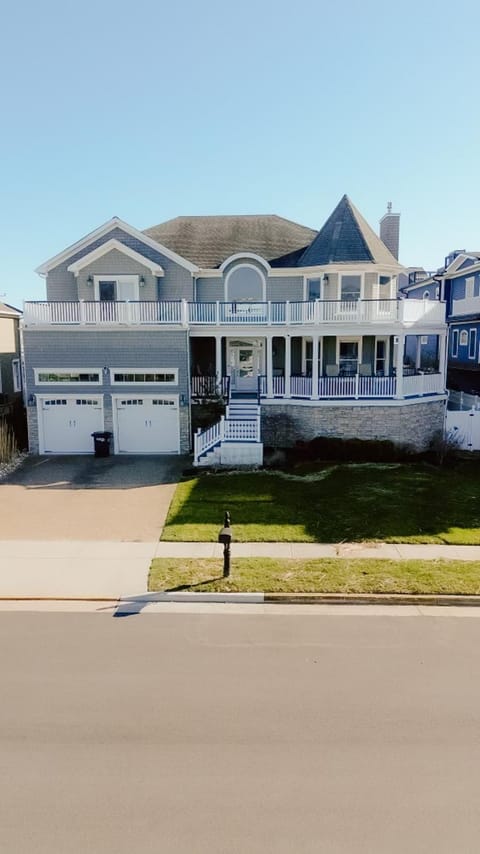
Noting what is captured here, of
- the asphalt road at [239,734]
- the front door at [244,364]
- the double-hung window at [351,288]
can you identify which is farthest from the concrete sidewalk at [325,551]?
the double-hung window at [351,288]

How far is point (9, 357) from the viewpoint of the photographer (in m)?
27.6

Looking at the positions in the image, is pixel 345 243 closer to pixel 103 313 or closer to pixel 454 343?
pixel 103 313

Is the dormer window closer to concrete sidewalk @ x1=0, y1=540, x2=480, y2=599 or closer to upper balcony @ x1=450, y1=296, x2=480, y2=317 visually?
concrete sidewalk @ x1=0, y1=540, x2=480, y2=599

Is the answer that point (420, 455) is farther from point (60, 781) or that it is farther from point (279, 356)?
point (60, 781)

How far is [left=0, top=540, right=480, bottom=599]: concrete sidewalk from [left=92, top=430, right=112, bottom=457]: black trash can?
8645 millimetres

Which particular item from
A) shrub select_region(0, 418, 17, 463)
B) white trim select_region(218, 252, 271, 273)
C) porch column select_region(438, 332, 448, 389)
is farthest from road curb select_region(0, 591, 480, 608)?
white trim select_region(218, 252, 271, 273)

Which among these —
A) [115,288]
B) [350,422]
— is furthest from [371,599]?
[115,288]

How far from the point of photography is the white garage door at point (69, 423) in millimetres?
21016

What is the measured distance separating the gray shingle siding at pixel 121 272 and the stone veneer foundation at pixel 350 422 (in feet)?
20.8

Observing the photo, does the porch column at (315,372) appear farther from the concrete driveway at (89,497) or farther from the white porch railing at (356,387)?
the concrete driveway at (89,497)

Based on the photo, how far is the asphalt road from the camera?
187 inches

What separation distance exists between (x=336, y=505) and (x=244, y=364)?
37.1 feet

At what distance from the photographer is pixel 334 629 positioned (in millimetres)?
8430

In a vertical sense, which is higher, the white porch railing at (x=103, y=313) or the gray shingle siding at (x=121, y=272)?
the gray shingle siding at (x=121, y=272)
